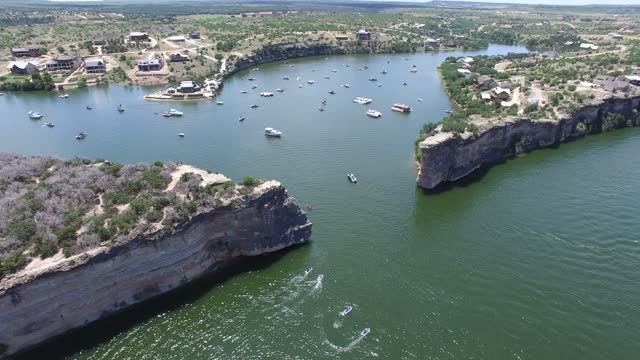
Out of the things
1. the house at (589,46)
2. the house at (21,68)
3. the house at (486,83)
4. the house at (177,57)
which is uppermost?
the house at (589,46)

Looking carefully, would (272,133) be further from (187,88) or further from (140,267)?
(140,267)

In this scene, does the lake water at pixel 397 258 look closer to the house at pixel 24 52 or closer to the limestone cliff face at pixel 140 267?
the limestone cliff face at pixel 140 267

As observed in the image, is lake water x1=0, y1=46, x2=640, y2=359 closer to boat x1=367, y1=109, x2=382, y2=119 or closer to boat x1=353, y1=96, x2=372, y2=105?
boat x1=367, y1=109, x2=382, y2=119

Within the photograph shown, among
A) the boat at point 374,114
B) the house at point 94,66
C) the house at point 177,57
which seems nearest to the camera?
the boat at point 374,114

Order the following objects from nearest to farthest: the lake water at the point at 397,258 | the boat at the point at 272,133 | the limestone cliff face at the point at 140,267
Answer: the limestone cliff face at the point at 140,267 → the lake water at the point at 397,258 → the boat at the point at 272,133

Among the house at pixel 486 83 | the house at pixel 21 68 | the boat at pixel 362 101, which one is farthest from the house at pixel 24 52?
the house at pixel 486 83

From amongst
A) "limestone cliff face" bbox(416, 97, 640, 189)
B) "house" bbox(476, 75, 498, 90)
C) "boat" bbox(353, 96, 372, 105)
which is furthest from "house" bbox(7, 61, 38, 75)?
"house" bbox(476, 75, 498, 90)

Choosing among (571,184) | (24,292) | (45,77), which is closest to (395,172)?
(571,184)

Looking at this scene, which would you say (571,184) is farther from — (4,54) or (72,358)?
(4,54)
